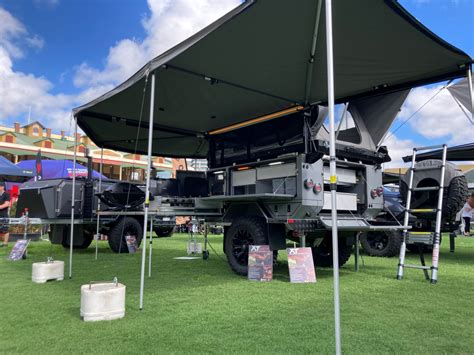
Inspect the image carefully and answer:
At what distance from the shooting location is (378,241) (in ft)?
27.7

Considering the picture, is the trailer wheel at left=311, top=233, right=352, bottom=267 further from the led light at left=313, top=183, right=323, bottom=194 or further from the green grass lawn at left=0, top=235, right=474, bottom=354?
the led light at left=313, top=183, right=323, bottom=194

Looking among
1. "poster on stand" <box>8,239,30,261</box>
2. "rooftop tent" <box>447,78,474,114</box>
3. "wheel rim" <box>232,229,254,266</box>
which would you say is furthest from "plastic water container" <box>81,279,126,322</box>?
"rooftop tent" <box>447,78,474,114</box>

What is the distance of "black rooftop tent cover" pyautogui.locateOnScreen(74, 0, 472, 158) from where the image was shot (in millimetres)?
4137

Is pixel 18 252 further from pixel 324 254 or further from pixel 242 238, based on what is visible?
pixel 324 254

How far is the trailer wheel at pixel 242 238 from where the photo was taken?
550 centimetres

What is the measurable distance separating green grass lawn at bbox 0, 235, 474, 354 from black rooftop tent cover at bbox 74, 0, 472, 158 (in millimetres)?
2574

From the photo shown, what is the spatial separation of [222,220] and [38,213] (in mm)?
4819

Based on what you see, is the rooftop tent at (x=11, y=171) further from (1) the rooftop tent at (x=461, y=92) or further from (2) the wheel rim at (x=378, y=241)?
(1) the rooftop tent at (x=461, y=92)

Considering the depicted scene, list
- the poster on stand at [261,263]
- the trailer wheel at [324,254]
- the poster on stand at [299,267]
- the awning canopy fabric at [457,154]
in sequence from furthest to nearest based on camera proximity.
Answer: the awning canopy fabric at [457,154], the trailer wheel at [324,254], the poster on stand at [261,263], the poster on stand at [299,267]

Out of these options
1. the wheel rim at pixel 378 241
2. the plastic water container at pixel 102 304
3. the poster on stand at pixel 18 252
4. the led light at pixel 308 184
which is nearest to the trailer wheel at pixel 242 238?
the led light at pixel 308 184

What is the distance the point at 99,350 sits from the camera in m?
2.70

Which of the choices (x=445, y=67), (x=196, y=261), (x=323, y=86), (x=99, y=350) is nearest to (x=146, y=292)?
(x=99, y=350)

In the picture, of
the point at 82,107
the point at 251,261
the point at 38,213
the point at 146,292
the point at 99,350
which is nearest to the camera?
the point at 99,350

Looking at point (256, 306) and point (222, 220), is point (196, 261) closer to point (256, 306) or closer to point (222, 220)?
point (222, 220)
